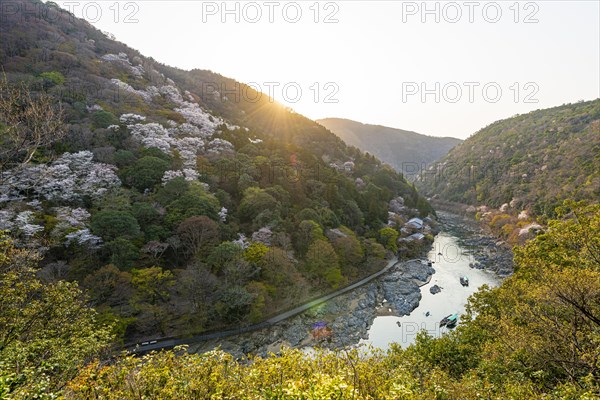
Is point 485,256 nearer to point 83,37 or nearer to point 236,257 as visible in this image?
point 236,257

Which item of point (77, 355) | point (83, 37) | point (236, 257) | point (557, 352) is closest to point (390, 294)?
point (236, 257)

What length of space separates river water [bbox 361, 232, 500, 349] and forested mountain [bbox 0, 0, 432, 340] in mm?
8186

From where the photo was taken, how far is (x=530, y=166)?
277 ft

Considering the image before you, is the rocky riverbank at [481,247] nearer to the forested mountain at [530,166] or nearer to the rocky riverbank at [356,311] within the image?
the rocky riverbank at [356,311]

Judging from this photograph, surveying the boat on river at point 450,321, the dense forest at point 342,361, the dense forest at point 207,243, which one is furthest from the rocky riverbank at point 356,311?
the dense forest at point 342,361

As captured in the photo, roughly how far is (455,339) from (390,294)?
21.0 m

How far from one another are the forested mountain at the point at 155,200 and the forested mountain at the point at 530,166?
28.7 metres

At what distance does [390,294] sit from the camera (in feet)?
124

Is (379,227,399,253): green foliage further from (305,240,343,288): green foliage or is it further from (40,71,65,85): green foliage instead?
(40,71,65,85): green foliage

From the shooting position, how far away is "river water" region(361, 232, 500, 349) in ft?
97.5

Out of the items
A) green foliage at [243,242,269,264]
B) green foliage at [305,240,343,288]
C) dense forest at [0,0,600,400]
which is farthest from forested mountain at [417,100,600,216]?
green foliage at [243,242,269,264]

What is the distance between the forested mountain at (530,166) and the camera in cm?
6238

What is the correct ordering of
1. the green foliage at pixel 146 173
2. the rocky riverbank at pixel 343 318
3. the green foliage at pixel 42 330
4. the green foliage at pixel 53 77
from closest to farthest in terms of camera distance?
the green foliage at pixel 42 330, the rocky riverbank at pixel 343 318, the green foliage at pixel 146 173, the green foliage at pixel 53 77

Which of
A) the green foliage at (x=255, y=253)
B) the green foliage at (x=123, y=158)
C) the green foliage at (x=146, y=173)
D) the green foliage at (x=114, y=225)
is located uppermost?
the green foliage at (x=123, y=158)
